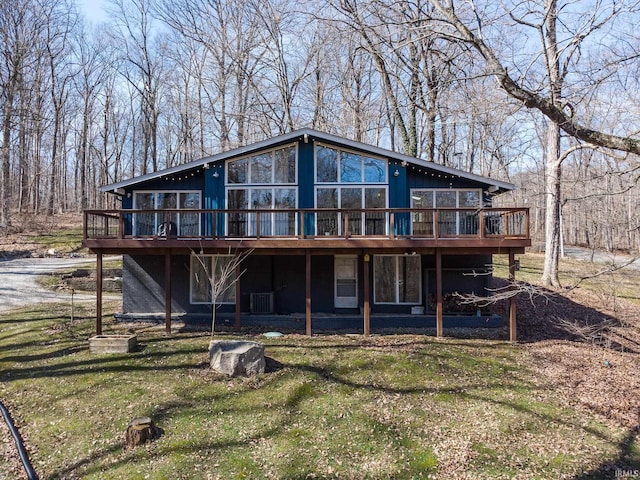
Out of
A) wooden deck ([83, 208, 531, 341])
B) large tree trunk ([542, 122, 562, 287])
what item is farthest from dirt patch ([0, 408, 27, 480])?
large tree trunk ([542, 122, 562, 287])

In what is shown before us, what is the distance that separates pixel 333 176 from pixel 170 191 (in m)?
5.19

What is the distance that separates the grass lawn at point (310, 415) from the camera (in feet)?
18.2

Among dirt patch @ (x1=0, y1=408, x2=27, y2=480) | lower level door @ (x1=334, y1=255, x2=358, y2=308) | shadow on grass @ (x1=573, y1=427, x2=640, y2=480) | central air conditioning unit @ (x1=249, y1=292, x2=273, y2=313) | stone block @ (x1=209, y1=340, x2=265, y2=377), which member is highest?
lower level door @ (x1=334, y1=255, x2=358, y2=308)

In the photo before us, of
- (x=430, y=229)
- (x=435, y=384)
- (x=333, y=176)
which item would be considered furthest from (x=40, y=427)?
(x=430, y=229)

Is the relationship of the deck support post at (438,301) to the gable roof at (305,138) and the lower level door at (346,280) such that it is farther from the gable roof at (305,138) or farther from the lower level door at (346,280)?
the lower level door at (346,280)

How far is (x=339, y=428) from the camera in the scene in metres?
6.41

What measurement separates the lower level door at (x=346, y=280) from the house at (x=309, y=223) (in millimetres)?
32

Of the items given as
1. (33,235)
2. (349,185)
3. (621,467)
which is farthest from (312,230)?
(33,235)

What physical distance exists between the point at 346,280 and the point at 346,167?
11.8 feet

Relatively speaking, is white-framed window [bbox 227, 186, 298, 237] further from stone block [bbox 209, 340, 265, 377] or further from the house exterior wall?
stone block [bbox 209, 340, 265, 377]

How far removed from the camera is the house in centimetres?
1231

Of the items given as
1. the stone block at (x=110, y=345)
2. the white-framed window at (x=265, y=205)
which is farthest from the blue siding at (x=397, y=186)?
the stone block at (x=110, y=345)

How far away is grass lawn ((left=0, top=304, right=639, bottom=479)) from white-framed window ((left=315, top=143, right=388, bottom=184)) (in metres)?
5.24

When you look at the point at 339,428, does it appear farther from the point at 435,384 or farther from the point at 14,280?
the point at 14,280
